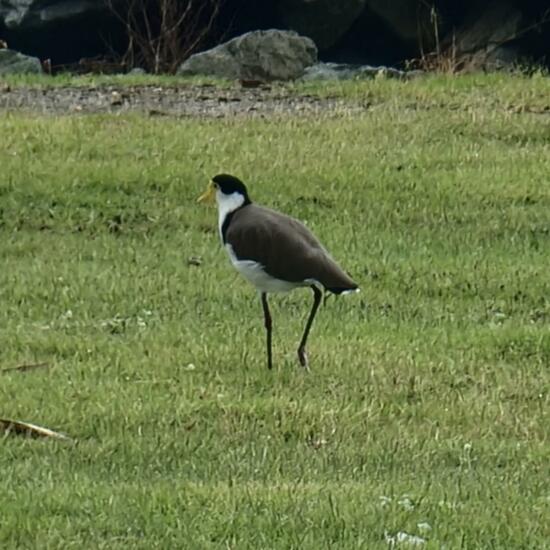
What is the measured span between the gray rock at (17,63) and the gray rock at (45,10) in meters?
1.51

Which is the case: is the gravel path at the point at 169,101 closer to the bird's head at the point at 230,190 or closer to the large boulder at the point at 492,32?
the large boulder at the point at 492,32

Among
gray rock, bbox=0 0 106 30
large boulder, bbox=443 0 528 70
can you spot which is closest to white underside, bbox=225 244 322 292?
large boulder, bbox=443 0 528 70

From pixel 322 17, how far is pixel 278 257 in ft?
45.1

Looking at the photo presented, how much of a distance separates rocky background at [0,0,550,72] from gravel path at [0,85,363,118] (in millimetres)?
3897

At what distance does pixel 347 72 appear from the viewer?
61.4 ft

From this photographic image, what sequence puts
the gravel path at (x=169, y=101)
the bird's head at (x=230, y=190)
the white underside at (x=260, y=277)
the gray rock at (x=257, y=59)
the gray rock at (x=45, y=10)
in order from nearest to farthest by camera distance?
the white underside at (x=260, y=277), the bird's head at (x=230, y=190), the gravel path at (x=169, y=101), the gray rock at (x=257, y=59), the gray rock at (x=45, y=10)

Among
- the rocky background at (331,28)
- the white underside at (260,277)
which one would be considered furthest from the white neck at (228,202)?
the rocky background at (331,28)

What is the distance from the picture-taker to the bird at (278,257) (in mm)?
7176

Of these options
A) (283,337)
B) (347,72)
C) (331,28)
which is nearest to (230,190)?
(283,337)

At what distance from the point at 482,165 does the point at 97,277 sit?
3.96m

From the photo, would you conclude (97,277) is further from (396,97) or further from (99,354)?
(396,97)

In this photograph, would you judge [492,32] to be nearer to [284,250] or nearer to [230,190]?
[230,190]

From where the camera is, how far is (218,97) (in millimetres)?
15414

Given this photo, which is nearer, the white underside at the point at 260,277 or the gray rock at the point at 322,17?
the white underside at the point at 260,277
